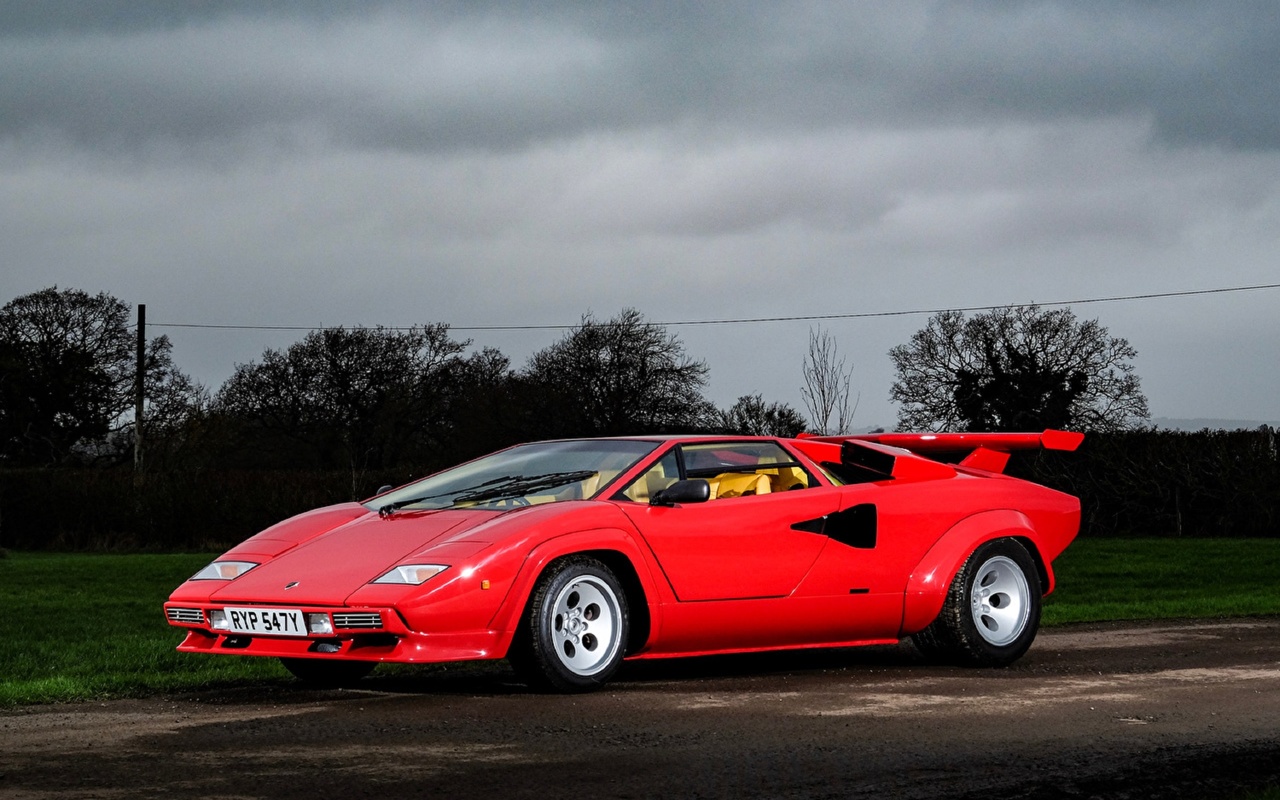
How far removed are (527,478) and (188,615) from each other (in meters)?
1.92

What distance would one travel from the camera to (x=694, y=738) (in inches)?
244

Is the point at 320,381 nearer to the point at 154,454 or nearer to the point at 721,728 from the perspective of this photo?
the point at 154,454

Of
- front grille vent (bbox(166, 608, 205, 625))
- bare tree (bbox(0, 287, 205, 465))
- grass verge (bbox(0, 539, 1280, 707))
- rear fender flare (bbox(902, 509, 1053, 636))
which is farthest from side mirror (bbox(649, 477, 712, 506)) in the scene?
bare tree (bbox(0, 287, 205, 465))

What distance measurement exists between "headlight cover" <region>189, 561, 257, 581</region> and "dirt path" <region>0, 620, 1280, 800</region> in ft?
1.94

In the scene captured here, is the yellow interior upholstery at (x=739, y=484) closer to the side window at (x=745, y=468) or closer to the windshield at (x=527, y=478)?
the side window at (x=745, y=468)

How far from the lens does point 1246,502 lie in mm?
34812

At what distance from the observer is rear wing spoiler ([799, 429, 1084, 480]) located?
9594 mm

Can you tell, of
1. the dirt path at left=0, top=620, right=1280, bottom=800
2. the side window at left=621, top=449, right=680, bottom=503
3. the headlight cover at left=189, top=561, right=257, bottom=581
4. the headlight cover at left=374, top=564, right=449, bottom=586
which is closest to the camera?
the dirt path at left=0, top=620, right=1280, bottom=800

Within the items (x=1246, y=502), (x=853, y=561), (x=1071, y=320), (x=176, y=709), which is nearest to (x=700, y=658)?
(x=853, y=561)

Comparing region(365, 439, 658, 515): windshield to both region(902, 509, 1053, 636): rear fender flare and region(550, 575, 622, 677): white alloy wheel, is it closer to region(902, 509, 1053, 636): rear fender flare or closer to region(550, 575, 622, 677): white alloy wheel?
region(550, 575, 622, 677): white alloy wheel

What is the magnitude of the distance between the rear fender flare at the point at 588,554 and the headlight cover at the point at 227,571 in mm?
1509

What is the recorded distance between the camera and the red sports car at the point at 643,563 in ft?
24.0

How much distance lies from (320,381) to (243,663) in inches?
2321

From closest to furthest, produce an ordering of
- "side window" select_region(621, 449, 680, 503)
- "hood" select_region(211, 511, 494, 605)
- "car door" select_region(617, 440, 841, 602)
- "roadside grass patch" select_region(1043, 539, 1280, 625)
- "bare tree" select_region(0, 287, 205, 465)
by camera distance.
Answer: "hood" select_region(211, 511, 494, 605)
"car door" select_region(617, 440, 841, 602)
"side window" select_region(621, 449, 680, 503)
"roadside grass patch" select_region(1043, 539, 1280, 625)
"bare tree" select_region(0, 287, 205, 465)
